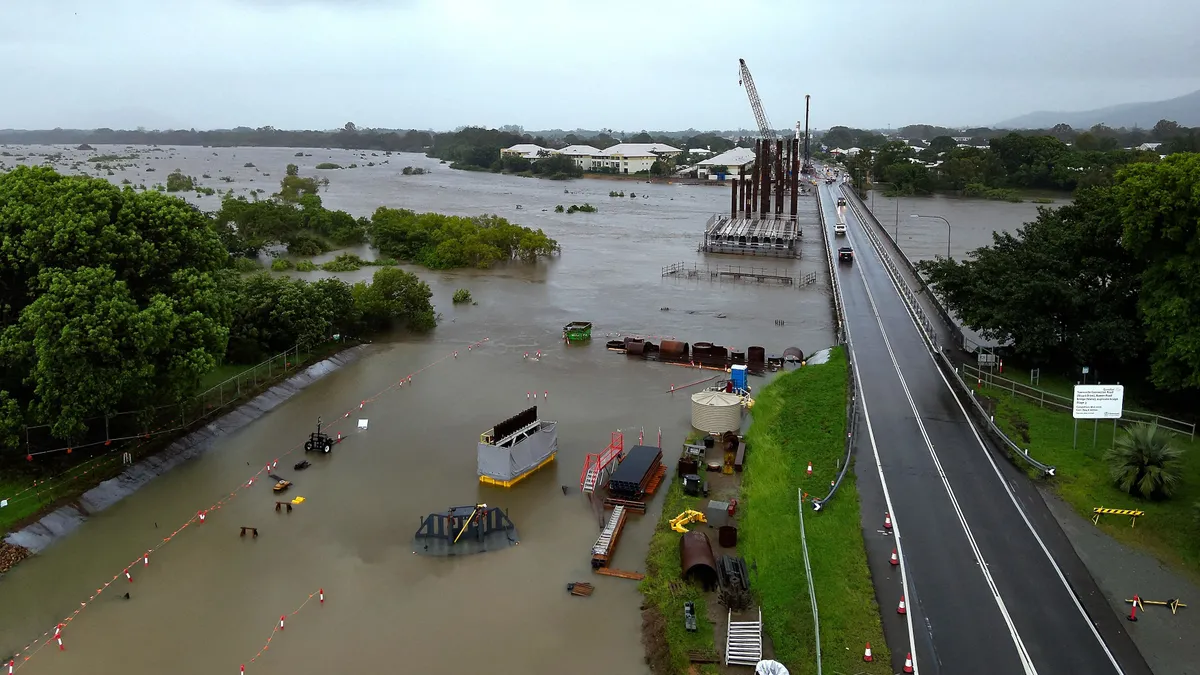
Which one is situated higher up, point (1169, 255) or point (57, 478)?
point (1169, 255)

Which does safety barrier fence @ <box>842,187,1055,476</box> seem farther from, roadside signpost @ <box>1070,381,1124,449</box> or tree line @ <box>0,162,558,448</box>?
tree line @ <box>0,162,558,448</box>

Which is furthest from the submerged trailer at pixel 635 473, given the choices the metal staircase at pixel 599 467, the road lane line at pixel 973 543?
the road lane line at pixel 973 543

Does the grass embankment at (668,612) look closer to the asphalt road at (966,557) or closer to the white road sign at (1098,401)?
the asphalt road at (966,557)

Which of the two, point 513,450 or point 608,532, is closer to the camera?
point 608,532

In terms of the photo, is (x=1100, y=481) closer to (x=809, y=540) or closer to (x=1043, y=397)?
(x=1043, y=397)

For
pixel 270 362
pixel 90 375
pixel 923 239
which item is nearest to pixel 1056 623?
pixel 90 375

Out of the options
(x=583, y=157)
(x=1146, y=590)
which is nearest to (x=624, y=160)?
(x=583, y=157)

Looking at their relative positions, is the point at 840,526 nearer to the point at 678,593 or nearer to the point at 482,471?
the point at 678,593
